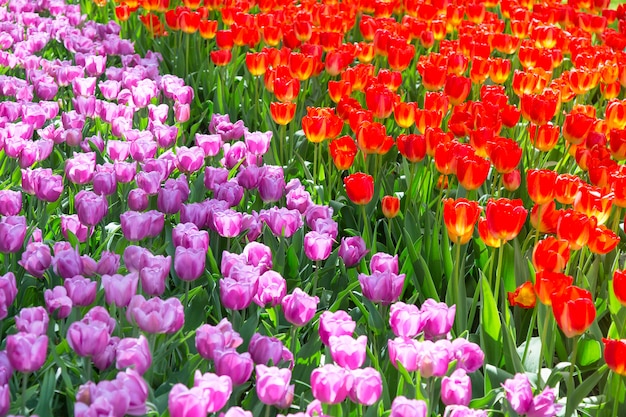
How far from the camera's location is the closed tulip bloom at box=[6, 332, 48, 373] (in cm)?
168

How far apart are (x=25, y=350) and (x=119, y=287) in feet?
1.01

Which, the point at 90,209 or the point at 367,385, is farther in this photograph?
the point at 90,209

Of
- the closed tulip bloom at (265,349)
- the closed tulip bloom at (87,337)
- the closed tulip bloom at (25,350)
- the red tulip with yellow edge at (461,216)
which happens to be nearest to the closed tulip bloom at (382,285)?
the red tulip with yellow edge at (461,216)

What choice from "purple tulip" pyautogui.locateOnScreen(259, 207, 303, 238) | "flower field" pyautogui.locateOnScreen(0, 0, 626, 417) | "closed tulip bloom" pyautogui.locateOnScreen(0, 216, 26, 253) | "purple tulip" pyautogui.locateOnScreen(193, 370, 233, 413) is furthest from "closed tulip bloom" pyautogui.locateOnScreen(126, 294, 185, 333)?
"purple tulip" pyautogui.locateOnScreen(259, 207, 303, 238)

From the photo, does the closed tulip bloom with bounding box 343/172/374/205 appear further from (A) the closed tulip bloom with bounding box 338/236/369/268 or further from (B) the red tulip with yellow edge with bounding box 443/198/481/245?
(B) the red tulip with yellow edge with bounding box 443/198/481/245

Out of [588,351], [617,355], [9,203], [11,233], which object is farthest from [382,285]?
[9,203]

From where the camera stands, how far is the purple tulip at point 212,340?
180 cm

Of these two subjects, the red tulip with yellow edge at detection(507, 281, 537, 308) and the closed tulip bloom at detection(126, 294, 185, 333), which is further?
the red tulip with yellow edge at detection(507, 281, 537, 308)

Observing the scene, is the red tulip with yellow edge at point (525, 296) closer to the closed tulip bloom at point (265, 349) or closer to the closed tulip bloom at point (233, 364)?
the closed tulip bloom at point (265, 349)

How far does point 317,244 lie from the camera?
2.39 metres

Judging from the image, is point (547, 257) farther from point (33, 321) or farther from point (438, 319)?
point (33, 321)

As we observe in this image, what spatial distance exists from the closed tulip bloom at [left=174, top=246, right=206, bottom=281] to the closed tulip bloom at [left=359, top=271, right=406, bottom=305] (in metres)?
0.43

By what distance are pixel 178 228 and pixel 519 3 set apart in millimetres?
4252

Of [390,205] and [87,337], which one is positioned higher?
[87,337]
